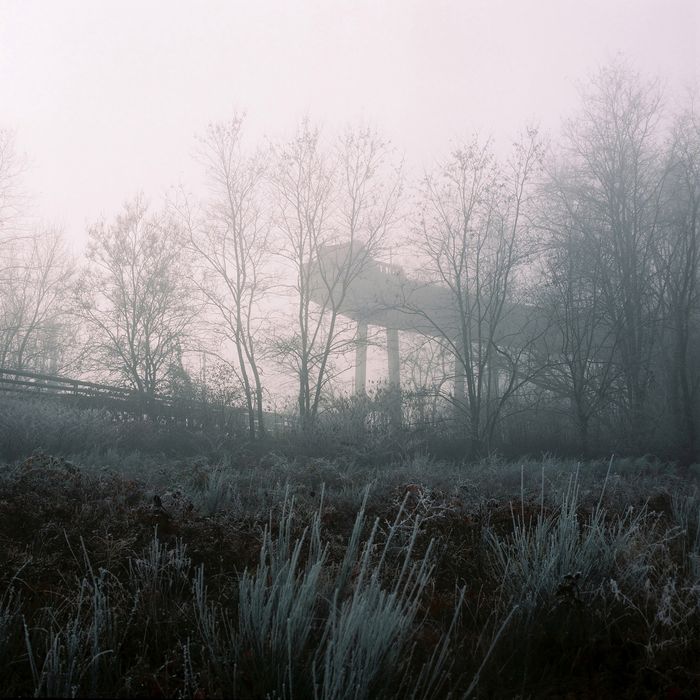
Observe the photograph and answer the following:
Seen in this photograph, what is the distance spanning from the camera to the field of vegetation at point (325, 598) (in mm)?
2523

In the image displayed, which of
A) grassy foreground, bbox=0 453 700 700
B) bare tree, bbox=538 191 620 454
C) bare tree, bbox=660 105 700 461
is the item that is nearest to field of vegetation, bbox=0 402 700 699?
grassy foreground, bbox=0 453 700 700

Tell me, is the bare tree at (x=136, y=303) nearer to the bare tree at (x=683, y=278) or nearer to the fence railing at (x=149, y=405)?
the fence railing at (x=149, y=405)

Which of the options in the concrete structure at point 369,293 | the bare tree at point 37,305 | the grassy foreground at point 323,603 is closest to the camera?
the grassy foreground at point 323,603

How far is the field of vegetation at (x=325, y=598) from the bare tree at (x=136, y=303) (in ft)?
54.0

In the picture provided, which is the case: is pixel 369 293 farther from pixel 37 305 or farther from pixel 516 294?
pixel 37 305

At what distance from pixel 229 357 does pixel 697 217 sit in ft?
48.3

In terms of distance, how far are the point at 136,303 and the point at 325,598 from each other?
887 inches

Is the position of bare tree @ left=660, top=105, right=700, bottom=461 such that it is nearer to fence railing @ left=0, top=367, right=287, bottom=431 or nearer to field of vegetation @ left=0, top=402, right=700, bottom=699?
field of vegetation @ left=0, top=402, right=700, bottom=699

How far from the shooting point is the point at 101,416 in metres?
14.9

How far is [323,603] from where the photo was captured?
3.41m

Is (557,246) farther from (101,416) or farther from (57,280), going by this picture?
(57,280)

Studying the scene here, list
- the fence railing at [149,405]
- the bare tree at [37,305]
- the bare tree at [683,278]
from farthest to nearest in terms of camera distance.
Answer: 1. the bare tree at [37,305]
2. the fence railing at [149,405]
3. the bare tree at [683,278]

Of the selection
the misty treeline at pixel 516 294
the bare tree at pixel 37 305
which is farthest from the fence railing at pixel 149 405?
the bare tree at pixel 37 305

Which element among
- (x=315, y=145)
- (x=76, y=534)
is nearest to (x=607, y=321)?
(x=315, y=145)
